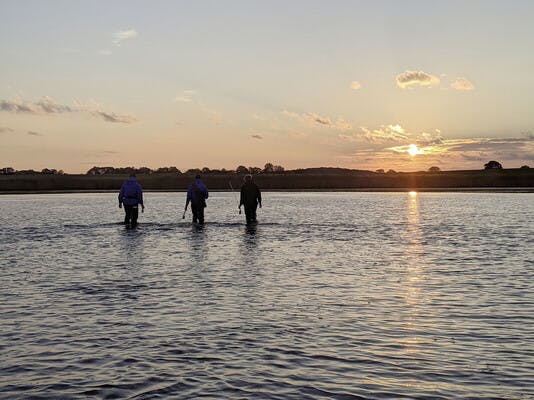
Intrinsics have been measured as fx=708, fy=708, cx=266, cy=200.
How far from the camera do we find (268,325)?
970 centimetres

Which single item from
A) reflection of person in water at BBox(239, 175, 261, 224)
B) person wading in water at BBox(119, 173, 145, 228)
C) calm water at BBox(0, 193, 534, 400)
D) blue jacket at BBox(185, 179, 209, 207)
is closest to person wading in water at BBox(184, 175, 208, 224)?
blue jacket at BBox(185, 179, 209, 207)

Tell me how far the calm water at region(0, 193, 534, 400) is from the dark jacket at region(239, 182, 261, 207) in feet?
30.5

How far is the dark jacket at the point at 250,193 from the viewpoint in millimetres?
29312

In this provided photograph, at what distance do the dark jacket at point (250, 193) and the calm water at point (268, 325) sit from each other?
30.5ft

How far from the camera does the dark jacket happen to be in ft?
96.2

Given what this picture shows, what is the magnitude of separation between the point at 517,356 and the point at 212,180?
14941 cm

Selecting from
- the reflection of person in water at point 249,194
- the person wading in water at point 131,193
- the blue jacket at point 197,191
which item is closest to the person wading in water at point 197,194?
the blue jacket at point 197,191

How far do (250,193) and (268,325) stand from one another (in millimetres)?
20065

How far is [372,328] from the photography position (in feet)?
31.0

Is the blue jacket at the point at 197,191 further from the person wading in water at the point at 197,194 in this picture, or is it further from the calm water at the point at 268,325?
the calm water at the point at 268,325

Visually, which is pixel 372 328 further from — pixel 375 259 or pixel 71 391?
pixel 375 259

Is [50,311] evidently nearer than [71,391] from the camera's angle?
No

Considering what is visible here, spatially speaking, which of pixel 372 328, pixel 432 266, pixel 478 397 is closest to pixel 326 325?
pixel 372 328

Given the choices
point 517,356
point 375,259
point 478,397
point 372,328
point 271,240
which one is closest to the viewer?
A: point 478,397
